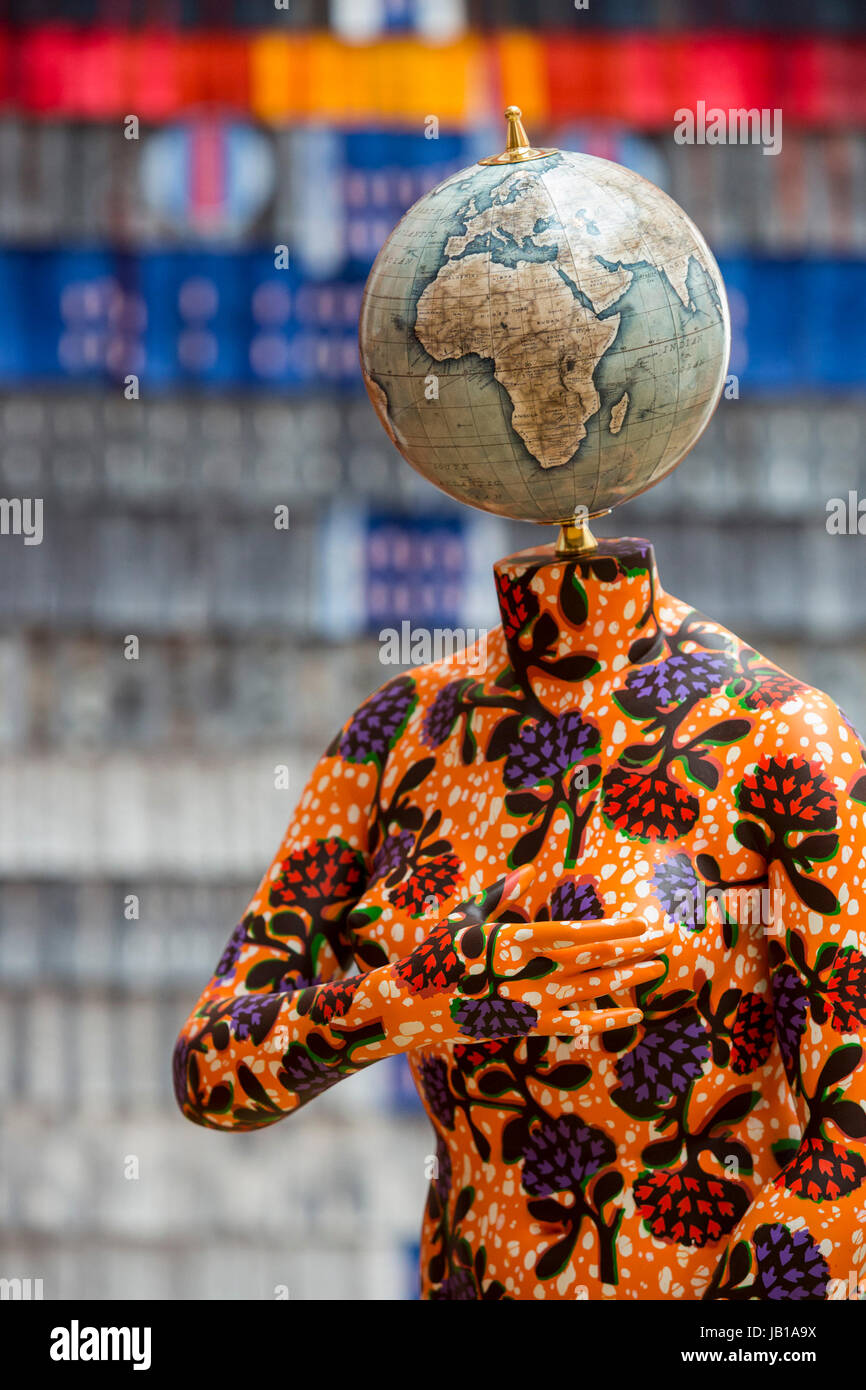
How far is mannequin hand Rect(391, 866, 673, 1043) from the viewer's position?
1.48 m

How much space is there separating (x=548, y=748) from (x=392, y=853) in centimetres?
18

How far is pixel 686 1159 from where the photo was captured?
1617 mm

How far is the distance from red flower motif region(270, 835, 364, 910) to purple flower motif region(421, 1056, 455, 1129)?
0.59 ft

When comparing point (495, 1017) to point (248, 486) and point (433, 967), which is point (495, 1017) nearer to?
point (433, 967)

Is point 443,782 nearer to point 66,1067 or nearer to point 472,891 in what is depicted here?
point 472,891

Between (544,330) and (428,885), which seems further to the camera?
(428,885)

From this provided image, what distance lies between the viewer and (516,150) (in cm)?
156

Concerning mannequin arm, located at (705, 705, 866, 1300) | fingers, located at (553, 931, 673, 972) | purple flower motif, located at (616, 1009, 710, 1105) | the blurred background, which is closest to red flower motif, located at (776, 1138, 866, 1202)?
mannequin arm, located at (705, 705, 866, 1300)
